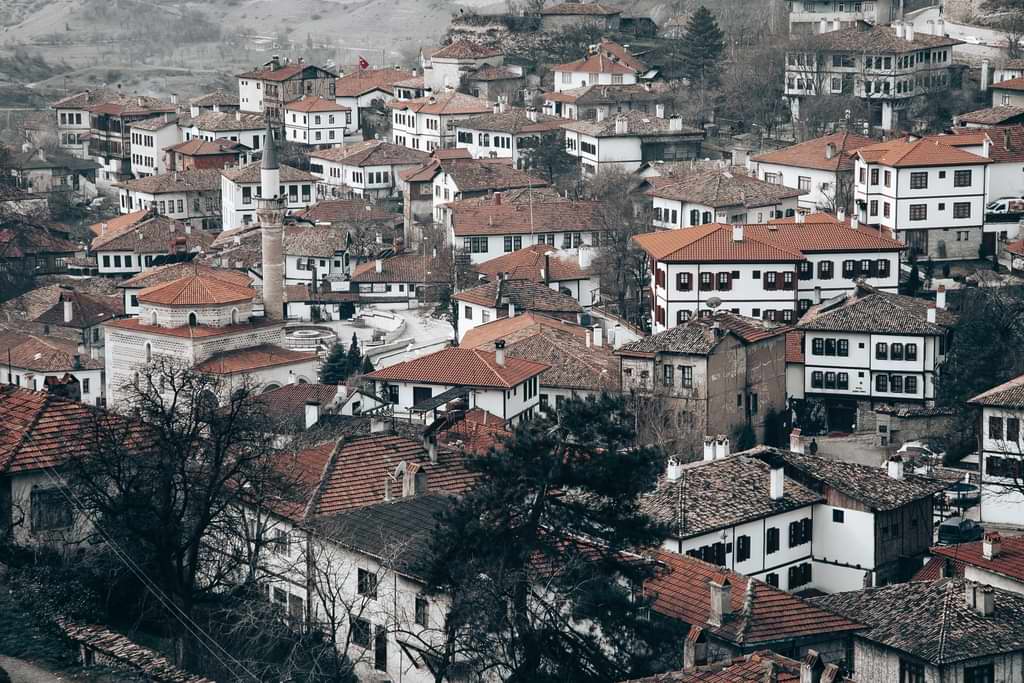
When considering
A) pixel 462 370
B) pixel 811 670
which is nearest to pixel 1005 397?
pixel 462 370

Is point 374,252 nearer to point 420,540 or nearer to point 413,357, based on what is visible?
point 413,357

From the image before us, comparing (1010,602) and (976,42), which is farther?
(976,42)

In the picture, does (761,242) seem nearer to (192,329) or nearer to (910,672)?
(192,329)

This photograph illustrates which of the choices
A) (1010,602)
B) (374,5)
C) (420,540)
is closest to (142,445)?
(420,540)

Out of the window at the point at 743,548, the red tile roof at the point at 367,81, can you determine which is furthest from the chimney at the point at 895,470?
the red tile roof at the point at 367,81

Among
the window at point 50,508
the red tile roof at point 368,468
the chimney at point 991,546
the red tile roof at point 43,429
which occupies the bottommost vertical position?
the chimney at point 991,546

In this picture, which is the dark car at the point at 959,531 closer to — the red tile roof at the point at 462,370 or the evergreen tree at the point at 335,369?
the red tile roof at the point at 462,370

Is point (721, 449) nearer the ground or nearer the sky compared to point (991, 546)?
nearer the ground
